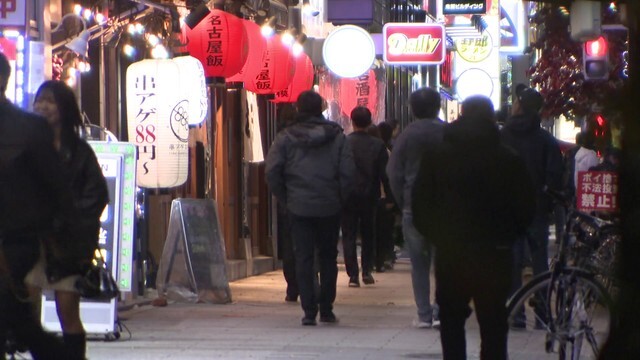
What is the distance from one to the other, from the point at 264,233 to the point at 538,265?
8.24 meters

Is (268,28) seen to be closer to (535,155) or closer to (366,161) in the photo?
(366,161)

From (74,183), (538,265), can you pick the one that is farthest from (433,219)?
(538,265)

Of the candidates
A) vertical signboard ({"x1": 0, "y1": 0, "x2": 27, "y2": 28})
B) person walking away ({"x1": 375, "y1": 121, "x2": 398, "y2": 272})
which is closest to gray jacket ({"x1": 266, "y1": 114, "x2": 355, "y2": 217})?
vertical signboard ({"x1": 0, "y1": 0, "x2": 27, "y2": 28})

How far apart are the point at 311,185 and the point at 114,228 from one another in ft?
5.87

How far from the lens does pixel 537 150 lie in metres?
11.3


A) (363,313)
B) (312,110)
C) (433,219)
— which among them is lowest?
(363,313)

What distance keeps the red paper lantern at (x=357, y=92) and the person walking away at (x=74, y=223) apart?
1686 centimetres

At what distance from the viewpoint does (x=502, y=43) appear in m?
42.6

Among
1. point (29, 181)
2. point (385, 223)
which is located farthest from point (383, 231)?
point (29, 181)

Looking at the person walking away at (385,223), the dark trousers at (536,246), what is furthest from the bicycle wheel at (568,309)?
the person walking away at (385,223)

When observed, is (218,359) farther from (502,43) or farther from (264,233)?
(502,43)

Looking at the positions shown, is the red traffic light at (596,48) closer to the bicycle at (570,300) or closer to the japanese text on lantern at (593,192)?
the japanese text on lantern at (593,192)

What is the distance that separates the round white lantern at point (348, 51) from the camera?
71.1 feet

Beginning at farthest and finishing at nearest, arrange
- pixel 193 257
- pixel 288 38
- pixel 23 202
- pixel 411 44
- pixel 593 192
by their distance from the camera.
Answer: pixel 411 44
pixel 288 38
pixel 193 257
pixel 593 192
pixel 23 202
